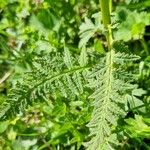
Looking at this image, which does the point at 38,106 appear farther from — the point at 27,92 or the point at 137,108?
the point at 27,92

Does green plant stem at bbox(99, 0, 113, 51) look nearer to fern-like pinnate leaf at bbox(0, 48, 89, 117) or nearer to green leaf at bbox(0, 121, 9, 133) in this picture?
fern-like pinnate leaf at bbox(0, 48, 89, 117)

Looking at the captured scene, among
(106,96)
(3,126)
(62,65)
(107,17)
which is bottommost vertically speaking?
(3,126)

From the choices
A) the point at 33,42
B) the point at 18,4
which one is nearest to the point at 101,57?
the point at 33,42

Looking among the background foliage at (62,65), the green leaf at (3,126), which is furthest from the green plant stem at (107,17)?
the green leaf at (3,126)

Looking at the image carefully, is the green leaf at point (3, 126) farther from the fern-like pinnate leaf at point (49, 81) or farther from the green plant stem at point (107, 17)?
the green plant stem at point (107, 17)

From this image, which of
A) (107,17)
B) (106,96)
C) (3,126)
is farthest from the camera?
(3,126)

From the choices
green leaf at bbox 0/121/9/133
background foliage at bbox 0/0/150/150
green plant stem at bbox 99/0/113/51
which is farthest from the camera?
green leaf at bbox 0/121/9/133

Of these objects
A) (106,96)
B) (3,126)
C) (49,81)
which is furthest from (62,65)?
(3,126)

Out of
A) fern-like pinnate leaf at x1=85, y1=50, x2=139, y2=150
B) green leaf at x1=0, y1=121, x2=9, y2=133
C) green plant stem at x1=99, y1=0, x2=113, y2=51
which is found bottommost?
green leaf at x1=0, y1=121, x2=9, y2=133

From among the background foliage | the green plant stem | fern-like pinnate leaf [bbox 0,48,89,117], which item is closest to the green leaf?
the background foliage

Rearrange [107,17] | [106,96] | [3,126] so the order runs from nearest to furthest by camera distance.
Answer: [106,96] → [107,17] → [3,126]

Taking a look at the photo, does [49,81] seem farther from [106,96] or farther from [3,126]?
[3,126]
